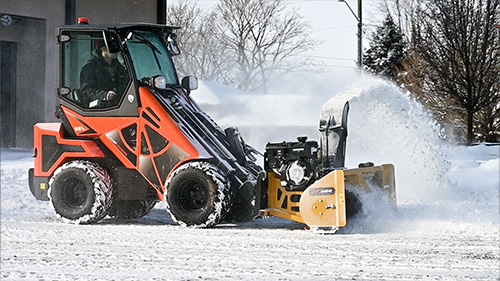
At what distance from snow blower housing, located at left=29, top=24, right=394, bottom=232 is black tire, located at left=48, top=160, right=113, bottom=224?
0.4 inches

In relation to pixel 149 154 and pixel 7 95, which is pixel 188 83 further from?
pixel 7 95

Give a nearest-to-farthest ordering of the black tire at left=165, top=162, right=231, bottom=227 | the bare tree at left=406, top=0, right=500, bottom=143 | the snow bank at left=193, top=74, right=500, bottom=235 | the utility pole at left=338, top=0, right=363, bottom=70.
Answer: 1. the black tire at left=165, top=162, right=231, bottom=227
2. the snow bank at left=193, top=74, right=500, bottom=235
3. the bare tree at left=406, top=0, right=500, bottom=143
4. the utility pole at left=338, top=0, right=363, bottom=70

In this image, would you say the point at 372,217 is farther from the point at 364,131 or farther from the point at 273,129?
the point at 273,129

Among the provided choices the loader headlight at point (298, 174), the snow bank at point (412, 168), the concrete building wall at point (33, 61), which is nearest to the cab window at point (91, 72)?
the loader headlight at point (298, 174)

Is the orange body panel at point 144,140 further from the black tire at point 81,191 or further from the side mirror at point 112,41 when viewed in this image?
the side mirror at point 112,41

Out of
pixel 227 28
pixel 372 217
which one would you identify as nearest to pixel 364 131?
pixel 372 217

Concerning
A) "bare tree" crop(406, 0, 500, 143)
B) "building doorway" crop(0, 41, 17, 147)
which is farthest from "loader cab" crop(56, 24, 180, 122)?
"bare tree" crop(406, 0, 500, 143)

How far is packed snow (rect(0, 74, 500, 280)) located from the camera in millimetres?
6406

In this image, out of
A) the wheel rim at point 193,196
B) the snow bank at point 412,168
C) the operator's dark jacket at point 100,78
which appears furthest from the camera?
the operator's dark jacket at point 100,78

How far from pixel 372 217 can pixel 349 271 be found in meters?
2.48

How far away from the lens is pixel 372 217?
8797 mm

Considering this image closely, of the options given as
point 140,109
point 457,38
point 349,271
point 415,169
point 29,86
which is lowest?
point 349,271

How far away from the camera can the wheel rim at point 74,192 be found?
30.1ft

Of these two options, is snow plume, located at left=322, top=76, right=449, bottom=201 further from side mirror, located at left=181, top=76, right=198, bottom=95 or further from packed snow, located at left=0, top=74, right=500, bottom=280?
side mirror, located at left=181, top=76, right=198, bottom=95
